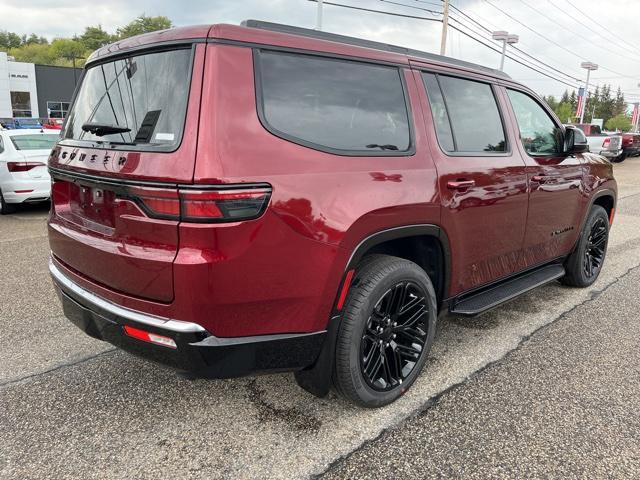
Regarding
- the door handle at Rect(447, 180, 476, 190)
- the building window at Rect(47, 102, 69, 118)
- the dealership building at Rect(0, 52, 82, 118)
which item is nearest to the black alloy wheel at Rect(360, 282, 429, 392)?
the door handle at Rect(447, 180, 476, 190)

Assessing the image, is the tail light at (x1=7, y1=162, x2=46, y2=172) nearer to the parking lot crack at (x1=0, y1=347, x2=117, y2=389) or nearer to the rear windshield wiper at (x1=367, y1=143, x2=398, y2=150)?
the parking lot crack at (x1=0, y1=347, x2=117, y2=389)

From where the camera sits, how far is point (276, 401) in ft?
9.23

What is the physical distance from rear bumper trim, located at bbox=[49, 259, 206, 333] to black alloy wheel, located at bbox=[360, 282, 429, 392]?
3.02 feet

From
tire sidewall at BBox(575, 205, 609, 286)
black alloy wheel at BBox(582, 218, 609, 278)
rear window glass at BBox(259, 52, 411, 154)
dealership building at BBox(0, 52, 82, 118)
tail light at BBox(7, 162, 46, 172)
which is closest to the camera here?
rear window glass at BBox(259, 52, 411, 154)

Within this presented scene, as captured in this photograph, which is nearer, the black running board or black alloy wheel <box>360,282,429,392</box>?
black alloy wheel <box>360,282,429,392</box>

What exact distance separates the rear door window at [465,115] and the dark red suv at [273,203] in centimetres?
1

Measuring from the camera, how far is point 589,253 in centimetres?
491

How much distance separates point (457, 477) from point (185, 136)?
1871mm

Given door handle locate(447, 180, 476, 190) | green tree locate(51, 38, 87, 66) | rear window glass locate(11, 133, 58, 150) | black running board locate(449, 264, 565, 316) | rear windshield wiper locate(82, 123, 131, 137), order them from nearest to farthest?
1. rear windshield wiper locate(82, 123, 131, 137)
2. door handle locate(447, 180, 476, 190)
3. black running board locate(449, 264, 565, 316)
4. rear window glass locate(11, 133, 58, 150)
5. green tree locate(51, 38, 87, 66)

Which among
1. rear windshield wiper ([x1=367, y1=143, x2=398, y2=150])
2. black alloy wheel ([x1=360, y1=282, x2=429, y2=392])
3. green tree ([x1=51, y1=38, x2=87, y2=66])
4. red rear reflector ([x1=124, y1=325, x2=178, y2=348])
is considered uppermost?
green tree ([x1=51, y1=38, x2=87, y2=66])

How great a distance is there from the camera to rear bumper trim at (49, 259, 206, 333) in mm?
2053

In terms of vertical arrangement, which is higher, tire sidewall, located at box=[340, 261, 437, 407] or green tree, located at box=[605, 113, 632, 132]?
green tree, located at box=[605, 113, 632, 132]

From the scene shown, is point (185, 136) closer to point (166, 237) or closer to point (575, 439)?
point (166, 237)

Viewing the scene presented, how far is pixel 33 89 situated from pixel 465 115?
55.9 metres
